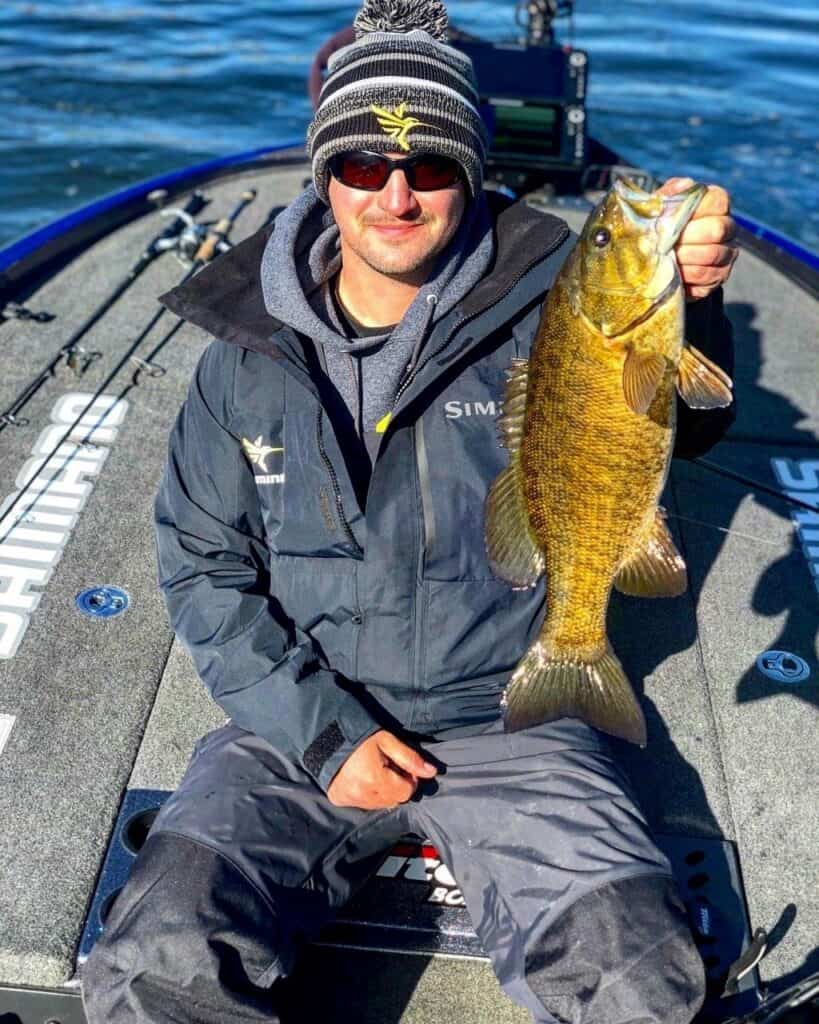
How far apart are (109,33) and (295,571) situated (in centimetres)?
1492

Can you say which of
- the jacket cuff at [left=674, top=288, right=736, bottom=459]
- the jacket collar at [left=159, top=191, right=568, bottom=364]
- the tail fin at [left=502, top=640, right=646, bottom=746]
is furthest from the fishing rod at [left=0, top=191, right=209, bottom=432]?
the jacket cuff at [left=674, top=288, right=736, bottom=459]

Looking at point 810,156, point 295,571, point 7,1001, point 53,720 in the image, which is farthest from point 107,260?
point 810,156

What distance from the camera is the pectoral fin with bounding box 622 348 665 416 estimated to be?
2.21 meters

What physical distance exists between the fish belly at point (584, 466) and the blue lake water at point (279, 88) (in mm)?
8875

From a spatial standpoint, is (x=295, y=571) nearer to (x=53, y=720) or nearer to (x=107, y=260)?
(x=53, y=720)

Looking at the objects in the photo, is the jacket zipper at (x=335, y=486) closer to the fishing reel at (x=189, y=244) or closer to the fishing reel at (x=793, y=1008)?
the fishing reel at (x=793, y=1008)

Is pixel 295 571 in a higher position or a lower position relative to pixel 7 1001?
higher

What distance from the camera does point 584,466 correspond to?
2.41m

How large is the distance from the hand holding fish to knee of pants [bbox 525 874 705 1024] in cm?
133

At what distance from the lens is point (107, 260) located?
20.4 feet

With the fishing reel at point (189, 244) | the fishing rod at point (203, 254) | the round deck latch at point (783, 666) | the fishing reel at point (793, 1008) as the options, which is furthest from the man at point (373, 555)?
the fishing reel at point (189, 244)

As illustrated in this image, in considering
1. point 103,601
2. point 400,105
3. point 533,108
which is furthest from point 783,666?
point 533,108

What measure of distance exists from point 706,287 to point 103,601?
243 cm

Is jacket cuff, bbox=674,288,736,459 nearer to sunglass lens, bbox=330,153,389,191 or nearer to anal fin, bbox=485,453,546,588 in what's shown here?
anal fin, bbox=485,453,546,588
